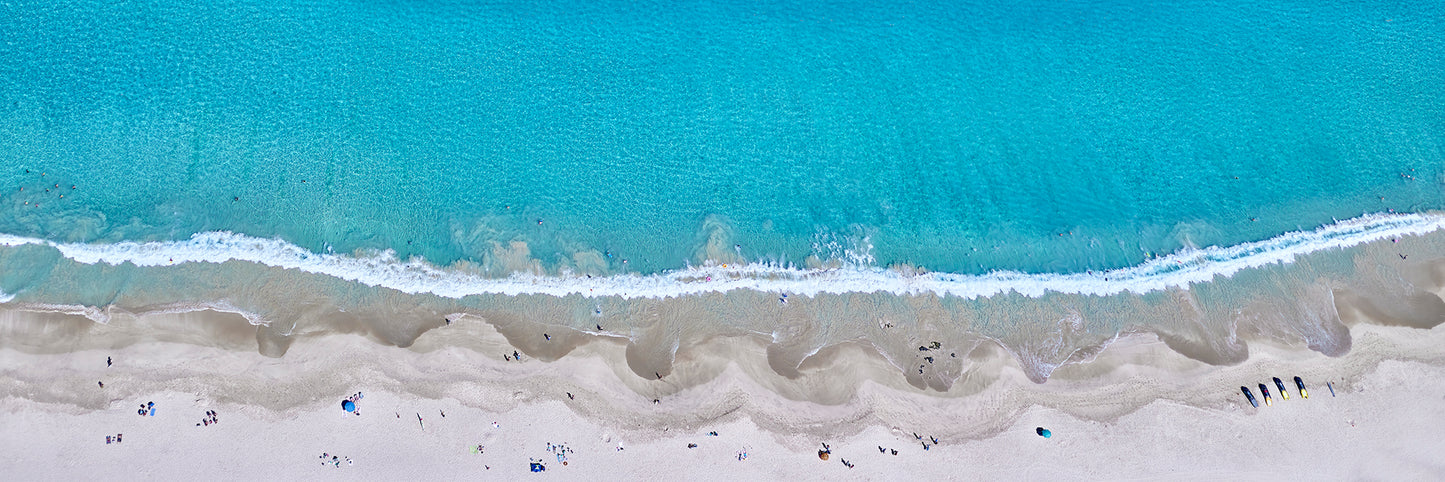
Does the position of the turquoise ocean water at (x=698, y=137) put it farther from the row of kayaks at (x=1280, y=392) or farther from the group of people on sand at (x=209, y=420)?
the group of people on sand at (x=209, y=420)

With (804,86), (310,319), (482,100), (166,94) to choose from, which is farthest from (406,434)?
(804,86)

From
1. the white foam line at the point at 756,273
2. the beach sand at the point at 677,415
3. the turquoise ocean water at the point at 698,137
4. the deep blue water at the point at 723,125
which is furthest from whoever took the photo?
the deep blue water at the point at 723,125

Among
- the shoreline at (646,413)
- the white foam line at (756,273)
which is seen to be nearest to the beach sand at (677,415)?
the shoreline at (646,413)

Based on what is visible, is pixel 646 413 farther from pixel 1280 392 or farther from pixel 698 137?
pixel 1280 392

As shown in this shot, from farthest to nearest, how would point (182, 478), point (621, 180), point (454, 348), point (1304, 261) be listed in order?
point (621, 180)
point (1304, 261)
point (454, 348)
point (182, 478)

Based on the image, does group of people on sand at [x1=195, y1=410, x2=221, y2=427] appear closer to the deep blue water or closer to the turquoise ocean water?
the turquoise ocean water

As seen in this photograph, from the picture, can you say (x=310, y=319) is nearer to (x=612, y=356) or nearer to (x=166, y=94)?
(x=612, y=356)

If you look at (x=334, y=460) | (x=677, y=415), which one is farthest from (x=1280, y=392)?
(x=334, y=460)
